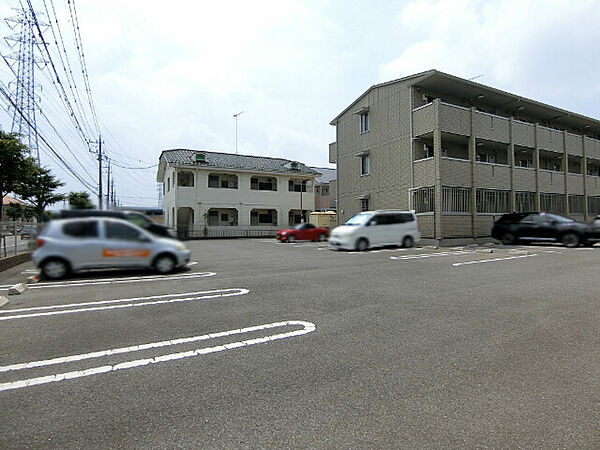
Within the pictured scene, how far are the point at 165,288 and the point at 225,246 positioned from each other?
11.6 metres

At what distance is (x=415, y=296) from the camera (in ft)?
38.3

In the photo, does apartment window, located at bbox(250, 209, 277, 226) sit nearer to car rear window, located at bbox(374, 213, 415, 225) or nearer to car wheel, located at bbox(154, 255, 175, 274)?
car rear window, located at bbox(374, 213, 415, 225)

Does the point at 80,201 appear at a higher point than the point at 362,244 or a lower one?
higher

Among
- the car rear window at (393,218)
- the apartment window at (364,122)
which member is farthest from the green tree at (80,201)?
the apartment window at (364,122)

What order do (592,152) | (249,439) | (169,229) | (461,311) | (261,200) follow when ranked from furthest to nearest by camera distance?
(592,152) < (461,311) < (249,439) < (261,200) < (169,229)

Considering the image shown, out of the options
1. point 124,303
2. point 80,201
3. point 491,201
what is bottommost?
point 124,303

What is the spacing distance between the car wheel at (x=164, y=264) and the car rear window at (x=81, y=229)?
0.83ft

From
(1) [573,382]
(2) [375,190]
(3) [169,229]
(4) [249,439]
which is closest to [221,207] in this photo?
(3) [169,229]

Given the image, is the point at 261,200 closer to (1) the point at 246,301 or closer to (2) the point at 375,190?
(1) the point at 246,301

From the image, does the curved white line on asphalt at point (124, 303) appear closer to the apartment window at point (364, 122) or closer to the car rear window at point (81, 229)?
the car rear window at point (81, 229)

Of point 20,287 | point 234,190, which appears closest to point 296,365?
point 234,190

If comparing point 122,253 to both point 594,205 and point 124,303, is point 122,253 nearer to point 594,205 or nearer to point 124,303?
point 124,303

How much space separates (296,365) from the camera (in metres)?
7.08

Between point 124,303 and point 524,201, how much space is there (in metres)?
31.3
